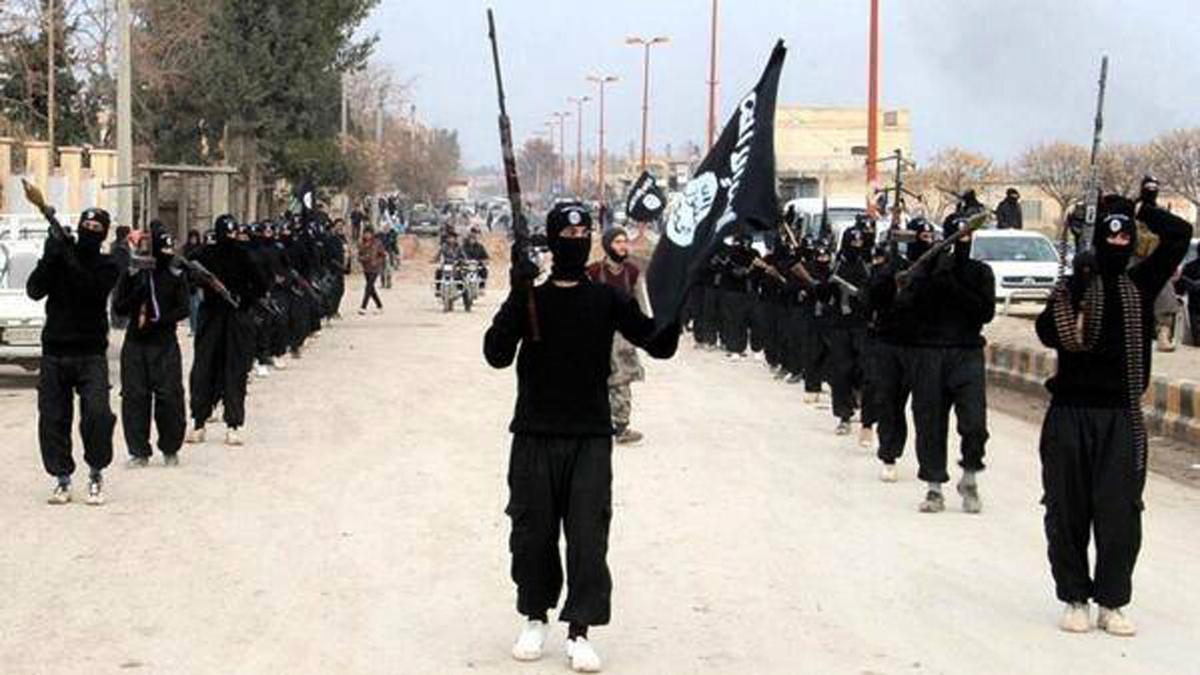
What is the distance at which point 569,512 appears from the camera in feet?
25.2

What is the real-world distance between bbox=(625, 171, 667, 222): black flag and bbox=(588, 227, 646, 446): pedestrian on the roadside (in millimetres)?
7533

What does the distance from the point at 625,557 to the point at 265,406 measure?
30.1 feet

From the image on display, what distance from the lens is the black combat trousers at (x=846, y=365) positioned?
52.7ft

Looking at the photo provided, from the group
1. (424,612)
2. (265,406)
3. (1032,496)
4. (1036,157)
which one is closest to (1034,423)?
(1032,496)

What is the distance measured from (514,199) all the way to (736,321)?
19.8 meters

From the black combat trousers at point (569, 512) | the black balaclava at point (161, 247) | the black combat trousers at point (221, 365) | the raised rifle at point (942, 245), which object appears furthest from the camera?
the black combat trousers at point (221, 365)

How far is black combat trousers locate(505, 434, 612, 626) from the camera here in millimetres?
7648

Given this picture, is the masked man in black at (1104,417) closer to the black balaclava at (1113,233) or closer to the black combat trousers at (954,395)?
the black balaclava at (1113,233)

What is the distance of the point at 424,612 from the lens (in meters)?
8.74

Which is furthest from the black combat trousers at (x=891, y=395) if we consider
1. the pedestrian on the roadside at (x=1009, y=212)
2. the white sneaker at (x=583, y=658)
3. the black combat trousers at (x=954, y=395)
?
the pedestrian on the roadside at (x=1009, y=212)

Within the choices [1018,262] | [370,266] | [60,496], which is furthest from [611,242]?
[370,266]

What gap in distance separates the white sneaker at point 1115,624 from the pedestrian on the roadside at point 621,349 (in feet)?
20.5

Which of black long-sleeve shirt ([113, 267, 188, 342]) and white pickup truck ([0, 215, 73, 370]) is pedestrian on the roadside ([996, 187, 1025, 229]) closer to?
white pickup truck ([0, 215, 73, 370])

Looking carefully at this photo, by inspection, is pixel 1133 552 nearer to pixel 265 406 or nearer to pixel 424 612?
pixel 424 612
